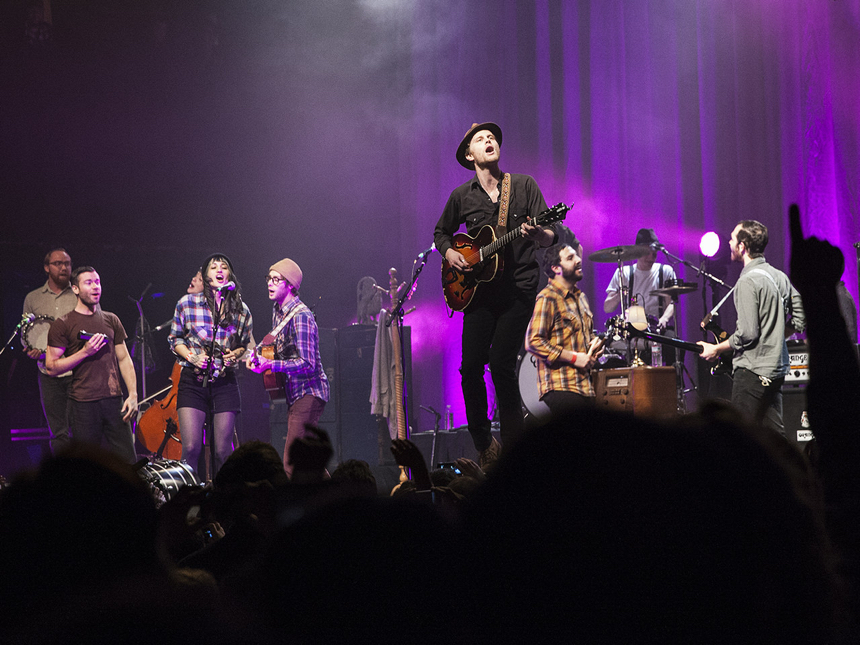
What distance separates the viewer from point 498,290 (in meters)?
4.84

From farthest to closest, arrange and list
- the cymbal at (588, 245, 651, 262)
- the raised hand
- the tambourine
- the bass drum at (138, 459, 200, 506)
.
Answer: the cymbal at (588, 245, 651, 262), the tambourine, the bass drum at (138, 459, 200, 506), the raised hand

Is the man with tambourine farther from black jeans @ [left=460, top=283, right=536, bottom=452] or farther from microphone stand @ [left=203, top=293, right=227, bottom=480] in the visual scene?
black jeans @ [left=460, top=283, right=536, bottom=452]

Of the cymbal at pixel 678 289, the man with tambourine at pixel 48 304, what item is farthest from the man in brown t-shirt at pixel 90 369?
the cymbal at pixel 678 289

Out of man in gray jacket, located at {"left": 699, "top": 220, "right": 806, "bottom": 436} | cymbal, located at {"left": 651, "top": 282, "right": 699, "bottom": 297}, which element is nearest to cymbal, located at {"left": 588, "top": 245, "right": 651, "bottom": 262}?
cymbal, located at {"left": 651, "top": 282, "right": 699, "bottom": 297}

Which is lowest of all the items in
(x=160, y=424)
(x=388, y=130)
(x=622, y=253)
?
(x=160, y=424)

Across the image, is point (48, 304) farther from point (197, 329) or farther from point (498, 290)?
point (498, 290)

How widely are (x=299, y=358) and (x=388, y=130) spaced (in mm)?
7048

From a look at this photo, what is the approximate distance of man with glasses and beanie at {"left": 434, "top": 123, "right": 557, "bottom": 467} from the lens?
466 cm

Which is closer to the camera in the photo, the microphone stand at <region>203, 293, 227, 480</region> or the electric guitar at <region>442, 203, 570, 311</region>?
the electric guitar at <region>442, 203, 570, 311</region>

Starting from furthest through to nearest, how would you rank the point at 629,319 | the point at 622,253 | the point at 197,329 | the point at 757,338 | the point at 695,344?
the point at 622,253, the point at 629,319, the point at 197,329, the point at 695,344, the point at 757,338

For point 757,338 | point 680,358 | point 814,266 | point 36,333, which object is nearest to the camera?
point 814,266

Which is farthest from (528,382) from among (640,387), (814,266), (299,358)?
(814,266)

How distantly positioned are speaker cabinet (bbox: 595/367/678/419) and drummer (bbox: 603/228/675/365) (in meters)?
2.22

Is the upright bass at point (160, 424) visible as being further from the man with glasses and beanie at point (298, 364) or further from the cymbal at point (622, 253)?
the cymbal at point (622, 253)
